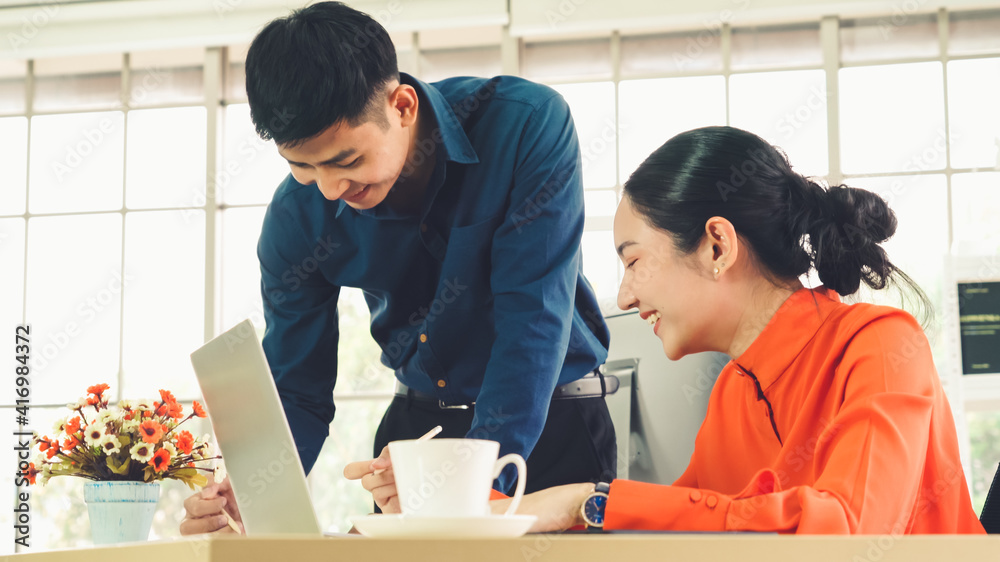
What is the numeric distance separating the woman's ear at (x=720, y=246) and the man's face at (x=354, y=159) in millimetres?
477

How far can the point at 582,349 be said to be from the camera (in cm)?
167

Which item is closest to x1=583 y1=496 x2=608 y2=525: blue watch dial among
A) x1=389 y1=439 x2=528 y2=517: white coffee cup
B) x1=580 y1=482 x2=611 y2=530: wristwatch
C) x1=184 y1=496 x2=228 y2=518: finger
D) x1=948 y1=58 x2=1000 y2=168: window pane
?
x1=580 y1=482 x2=611 y2=530: wristwatch

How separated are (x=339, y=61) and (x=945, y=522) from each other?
37.6 inches

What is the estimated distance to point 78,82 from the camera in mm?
4457

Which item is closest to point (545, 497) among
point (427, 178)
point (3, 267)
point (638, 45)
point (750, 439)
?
point (750, 439)

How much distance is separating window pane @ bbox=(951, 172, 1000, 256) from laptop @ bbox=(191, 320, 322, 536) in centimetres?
347

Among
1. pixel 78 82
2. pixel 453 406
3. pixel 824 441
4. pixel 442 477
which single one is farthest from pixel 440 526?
pixel 78 82

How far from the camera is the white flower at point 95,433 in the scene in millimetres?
1250

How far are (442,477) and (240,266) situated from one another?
375cm

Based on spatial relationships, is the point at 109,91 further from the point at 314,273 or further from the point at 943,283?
the point at 943,283

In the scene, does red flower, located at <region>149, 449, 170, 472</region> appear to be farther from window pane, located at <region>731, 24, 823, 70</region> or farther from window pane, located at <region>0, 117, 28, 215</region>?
window pane, located at <region>0, 117, 28, 215</region>

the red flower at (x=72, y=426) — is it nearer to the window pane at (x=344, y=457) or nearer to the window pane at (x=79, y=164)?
the window pane at (x=344, y=457)

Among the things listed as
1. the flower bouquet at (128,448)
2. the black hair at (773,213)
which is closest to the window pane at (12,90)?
the flower bouquet at (128,448)

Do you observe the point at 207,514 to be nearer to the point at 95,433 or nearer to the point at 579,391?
the point at 95,433
